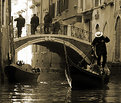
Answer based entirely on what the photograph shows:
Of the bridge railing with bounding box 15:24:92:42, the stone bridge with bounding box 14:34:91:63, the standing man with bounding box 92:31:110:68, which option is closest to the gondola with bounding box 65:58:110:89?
the standing man with bounding box 92:31:110:68

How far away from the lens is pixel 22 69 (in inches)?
835

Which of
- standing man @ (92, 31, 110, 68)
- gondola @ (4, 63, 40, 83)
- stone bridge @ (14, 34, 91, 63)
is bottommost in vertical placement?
gondola @ (4, 63, 40, 83)

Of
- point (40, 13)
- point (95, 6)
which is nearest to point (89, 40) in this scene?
point (95, 6)

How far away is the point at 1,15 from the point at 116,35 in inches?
333

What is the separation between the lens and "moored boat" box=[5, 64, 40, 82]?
20.6 m

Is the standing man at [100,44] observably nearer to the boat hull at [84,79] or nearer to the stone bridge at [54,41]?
the boat hull at [84,79]

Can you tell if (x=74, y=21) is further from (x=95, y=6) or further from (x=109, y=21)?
(x=109, y=21)

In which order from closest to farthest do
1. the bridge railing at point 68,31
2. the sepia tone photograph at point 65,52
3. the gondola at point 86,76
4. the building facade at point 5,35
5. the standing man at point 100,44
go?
the sepia tone photograph at point 65,52 < the gondola at point 86,76 < the standing man at point 100,44 < the building facade at point 5,35 < the bridge railing at point 68,31

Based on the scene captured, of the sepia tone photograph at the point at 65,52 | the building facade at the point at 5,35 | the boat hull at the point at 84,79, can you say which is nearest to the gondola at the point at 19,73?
the sepia tone photograph at the point at 65,52

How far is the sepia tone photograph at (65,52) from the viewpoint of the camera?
48.5ft

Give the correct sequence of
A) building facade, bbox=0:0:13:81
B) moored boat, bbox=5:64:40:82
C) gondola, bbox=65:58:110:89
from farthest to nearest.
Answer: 1. building facade, bbox=0:0:13:81
2. moored boat, bbox=5:64:40:82
3. gondola, bbox=65:58:110:89

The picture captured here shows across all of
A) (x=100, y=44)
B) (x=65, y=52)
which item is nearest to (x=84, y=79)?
(x=65, y=52)

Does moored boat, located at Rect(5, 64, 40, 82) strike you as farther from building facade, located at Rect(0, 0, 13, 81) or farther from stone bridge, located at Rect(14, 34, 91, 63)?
stone bridge, located at Rect(14, 34, 91, 63)

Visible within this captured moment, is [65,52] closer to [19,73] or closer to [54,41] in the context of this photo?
[19,73]
